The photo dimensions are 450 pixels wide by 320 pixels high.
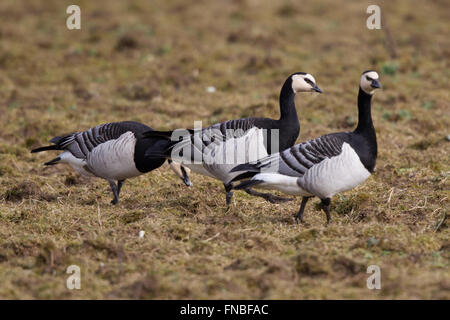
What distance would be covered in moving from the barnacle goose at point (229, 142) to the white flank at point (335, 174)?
33.0 inches

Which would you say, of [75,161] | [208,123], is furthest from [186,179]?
[208,123]

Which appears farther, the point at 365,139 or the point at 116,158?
the point at 116,158

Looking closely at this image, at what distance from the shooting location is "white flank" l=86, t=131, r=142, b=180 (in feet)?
28.6

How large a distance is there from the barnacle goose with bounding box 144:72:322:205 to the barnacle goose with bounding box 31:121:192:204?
0.23m

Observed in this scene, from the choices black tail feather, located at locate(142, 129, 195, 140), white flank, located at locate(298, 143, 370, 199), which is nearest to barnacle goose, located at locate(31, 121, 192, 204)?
black tail feather, located at locate(142, 129, 195, 140)

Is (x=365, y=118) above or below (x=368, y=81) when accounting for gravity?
below

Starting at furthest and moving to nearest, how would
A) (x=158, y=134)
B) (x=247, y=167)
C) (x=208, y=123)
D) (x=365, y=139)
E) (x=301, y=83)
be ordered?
1. (x=208, y=123)
2. (x=301, y=83)
3. (x=158, y=134)
4. (x=247, y=167)
5. (x=365, y=139)

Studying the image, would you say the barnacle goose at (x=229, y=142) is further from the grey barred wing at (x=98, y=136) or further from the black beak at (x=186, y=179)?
the grey barred wing at (x=98, y=136)

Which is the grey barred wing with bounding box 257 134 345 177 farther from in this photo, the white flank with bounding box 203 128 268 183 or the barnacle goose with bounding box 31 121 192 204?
the barnacle goose with bounding box 31 121 192 204

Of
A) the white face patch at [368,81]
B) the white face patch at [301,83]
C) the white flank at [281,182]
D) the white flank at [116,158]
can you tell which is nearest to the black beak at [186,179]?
the white flank at [116,158]

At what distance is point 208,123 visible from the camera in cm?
1243

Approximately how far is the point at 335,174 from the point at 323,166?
17 cm

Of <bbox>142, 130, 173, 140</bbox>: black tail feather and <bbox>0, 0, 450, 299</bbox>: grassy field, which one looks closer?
<bbox>0, 0, 450, 299</bbox>: grassy field

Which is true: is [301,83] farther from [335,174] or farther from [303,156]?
[335,174]
